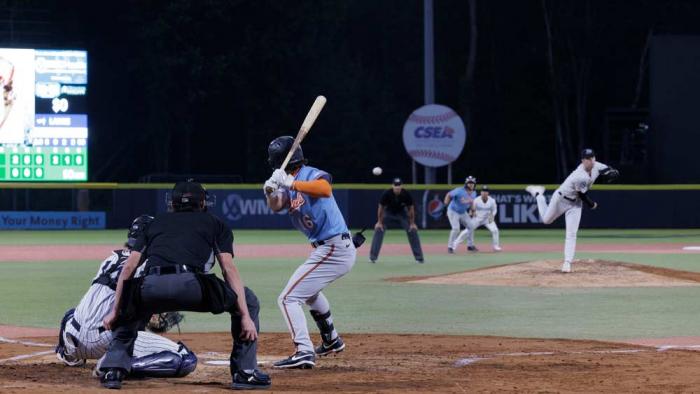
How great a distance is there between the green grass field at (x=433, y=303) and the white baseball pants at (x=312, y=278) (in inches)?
126

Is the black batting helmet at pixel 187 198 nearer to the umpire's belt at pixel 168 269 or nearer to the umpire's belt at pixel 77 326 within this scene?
the umpire's belt at pixel 168 269

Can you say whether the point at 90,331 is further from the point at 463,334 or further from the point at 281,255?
the point at 281,255

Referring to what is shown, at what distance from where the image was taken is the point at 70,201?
41.2m

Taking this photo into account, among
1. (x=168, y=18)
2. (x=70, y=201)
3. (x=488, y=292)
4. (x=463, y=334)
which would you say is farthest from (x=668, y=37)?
(x=463, y=334)

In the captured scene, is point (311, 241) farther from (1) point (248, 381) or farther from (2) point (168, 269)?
(2) point (168, 269)

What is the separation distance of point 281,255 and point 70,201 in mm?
15047

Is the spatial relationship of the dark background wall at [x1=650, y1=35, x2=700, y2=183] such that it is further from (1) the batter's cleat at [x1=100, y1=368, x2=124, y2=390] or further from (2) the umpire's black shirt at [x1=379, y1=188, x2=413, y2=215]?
(1) the batter's cleat at [x1=100, y1=368, x2=124, y2=390]

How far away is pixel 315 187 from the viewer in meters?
10.4

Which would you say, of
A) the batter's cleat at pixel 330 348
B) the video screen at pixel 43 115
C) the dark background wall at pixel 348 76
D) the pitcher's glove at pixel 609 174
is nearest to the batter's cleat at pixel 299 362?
the batter's cleat at pixel 330 348

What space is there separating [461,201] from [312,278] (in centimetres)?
1943

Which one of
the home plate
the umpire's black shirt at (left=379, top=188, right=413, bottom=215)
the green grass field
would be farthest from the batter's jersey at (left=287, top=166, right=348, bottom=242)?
the umpire's black shirt at (left=379, top=188, right=413, bottom=215)

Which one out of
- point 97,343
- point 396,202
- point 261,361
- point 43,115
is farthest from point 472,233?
point 97,343

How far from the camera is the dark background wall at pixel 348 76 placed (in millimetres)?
46688

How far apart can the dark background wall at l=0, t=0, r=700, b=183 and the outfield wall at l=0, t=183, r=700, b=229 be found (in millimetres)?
2878
